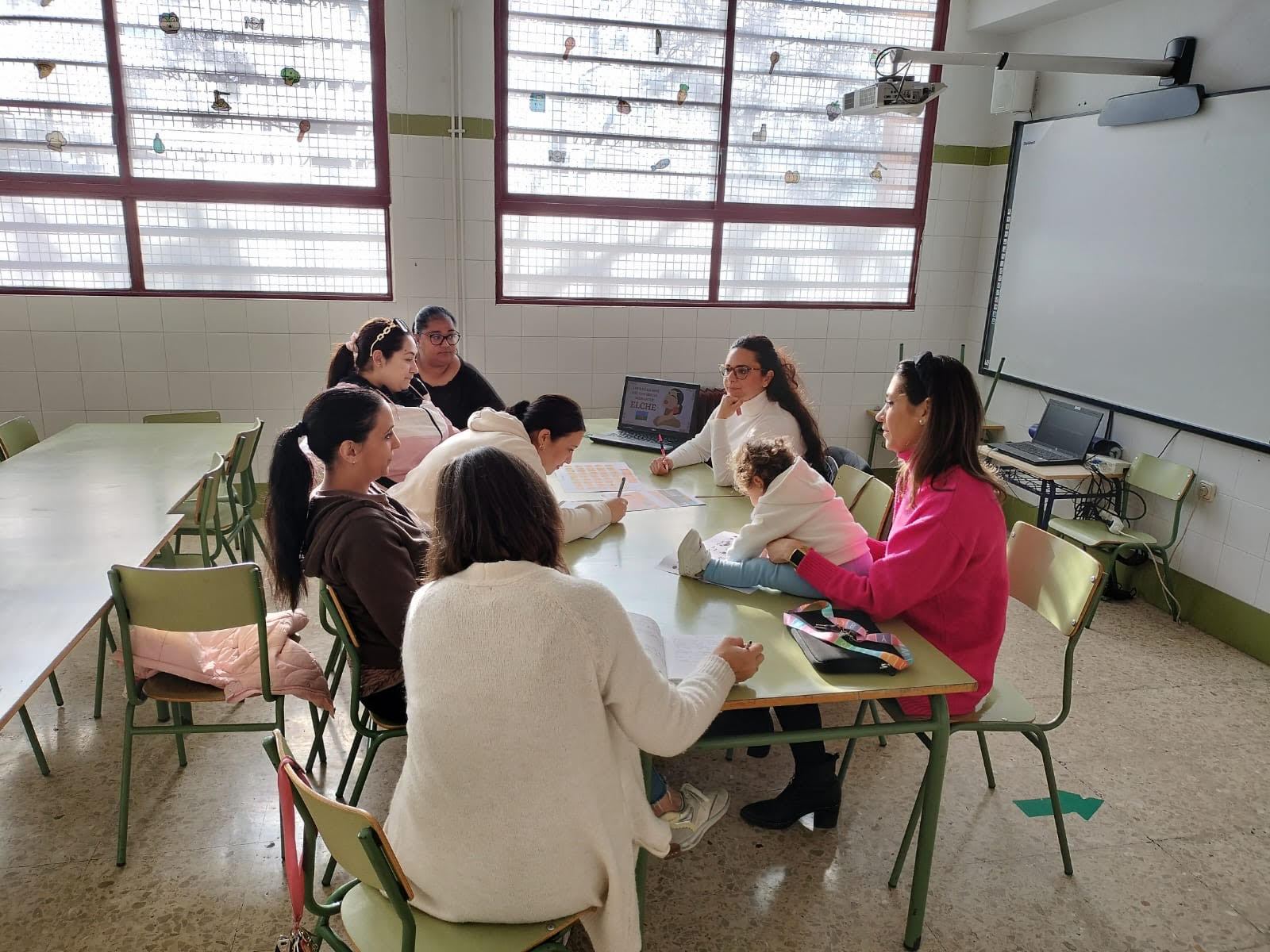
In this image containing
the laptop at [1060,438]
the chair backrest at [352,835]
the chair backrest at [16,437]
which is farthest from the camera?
the laptop at [1060,438]

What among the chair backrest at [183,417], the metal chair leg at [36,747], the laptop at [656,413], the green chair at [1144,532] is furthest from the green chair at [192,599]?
the green chair at [1144,532]

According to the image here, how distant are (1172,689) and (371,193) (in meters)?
4.66

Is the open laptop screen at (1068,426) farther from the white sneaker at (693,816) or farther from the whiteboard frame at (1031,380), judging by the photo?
the white sneaker at (693,816)

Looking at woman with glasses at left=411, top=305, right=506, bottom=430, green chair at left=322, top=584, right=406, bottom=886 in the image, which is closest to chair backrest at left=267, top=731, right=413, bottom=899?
green chair at left=322, top=584, right=406, bottom=886

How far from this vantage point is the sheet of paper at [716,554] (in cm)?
239

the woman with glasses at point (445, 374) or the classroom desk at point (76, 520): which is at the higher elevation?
the woman with glasses at point (445, 374)

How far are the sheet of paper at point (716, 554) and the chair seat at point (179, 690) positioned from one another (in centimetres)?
125

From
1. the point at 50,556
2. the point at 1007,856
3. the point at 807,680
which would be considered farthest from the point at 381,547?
the point at 1007,856

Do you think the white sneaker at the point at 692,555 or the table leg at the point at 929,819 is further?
the white sneaker at the point at 692,555

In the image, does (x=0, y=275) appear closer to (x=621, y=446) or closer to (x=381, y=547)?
(x=621, y=446)

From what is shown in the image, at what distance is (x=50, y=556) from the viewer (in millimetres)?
2541

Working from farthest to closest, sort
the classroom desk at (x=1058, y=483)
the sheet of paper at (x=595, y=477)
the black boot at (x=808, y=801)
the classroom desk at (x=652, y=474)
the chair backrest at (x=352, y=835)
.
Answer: the classroom desk at (x=1058, y=483) < the classroom desk at (x=652, y=474) < the sheet of paper at (x=595, y=477) < the black boot at (x=808, y=801) < the chair backrest at (x=352, y=835)

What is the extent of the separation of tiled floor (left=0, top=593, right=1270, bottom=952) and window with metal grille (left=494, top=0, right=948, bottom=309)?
321 cm

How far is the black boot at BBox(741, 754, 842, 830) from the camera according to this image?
257 centimetres
